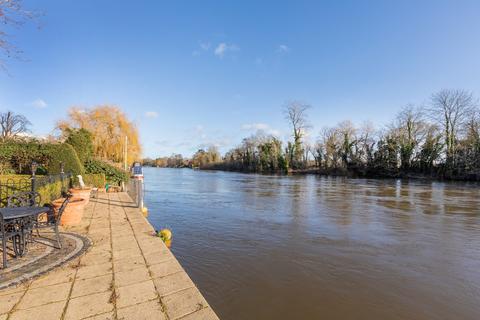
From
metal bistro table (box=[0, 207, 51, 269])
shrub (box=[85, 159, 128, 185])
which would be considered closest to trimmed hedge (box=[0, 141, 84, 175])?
shrub (box=[85, 159, 128, 185])

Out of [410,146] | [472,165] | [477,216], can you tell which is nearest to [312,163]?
[410,146]

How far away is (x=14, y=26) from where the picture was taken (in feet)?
11.6

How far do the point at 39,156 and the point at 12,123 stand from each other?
33.1 m

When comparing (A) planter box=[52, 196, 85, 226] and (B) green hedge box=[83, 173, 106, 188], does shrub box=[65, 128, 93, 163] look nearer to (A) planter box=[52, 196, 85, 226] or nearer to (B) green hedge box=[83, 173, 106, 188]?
(B) green hedge box=[83, 173, 106, 188]

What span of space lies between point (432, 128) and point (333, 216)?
90.7ft

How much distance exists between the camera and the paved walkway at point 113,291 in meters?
2.12

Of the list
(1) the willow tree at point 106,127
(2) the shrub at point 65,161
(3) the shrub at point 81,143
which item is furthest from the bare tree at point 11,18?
(1) the willow tree at point 106,127

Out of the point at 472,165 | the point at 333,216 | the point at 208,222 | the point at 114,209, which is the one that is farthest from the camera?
the point at 472,165

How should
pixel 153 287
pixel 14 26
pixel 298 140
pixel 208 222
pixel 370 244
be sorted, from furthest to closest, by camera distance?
1. pixel 298 140
2. pixel 208 222
3. pixel 370 244
4. pixel 14 26
5. pixel 153 287

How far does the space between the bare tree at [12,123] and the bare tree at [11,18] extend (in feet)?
127

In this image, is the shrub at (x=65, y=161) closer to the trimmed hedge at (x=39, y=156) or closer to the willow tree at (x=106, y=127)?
the trimmed hedge at (x=39, y=156)

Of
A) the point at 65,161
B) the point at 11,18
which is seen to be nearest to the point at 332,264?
the point at 11,18

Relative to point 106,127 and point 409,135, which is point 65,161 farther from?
point 409,135

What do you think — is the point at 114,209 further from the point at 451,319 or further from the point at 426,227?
the point at 426,227
